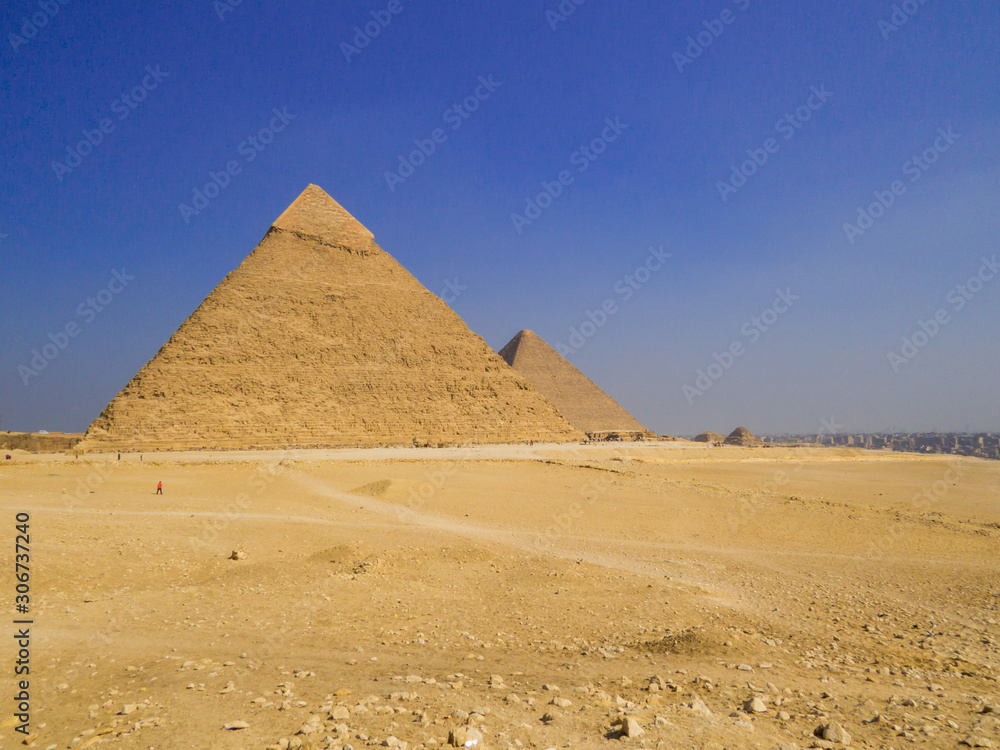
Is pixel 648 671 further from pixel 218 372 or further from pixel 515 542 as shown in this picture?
pixel 218 372

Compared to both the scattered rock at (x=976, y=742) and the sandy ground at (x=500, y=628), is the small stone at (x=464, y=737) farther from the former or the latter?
the scattered rock at (x=976, y=742)

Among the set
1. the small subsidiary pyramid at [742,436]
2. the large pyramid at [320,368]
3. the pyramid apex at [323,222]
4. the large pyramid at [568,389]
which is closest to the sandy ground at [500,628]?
the large pyramid at [320,368]

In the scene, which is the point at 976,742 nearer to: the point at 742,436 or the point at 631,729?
the point at 631,729

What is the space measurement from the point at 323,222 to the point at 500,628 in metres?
58.1

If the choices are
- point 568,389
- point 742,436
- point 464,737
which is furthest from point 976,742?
point 742,436

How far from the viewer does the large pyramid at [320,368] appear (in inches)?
1458

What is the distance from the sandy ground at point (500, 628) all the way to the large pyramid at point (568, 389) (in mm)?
59914

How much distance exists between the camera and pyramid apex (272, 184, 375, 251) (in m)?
55.4

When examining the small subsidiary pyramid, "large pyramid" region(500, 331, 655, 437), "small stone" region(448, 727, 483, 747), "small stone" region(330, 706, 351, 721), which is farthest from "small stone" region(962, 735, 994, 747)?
the small subsidiary pyramid

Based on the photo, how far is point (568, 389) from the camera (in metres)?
75.6

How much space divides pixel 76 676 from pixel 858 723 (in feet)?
15.7

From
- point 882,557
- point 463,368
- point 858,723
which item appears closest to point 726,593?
point 858,723

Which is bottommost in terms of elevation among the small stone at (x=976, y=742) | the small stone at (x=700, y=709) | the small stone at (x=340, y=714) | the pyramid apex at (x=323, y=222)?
the small stone at (x=976, y=742)

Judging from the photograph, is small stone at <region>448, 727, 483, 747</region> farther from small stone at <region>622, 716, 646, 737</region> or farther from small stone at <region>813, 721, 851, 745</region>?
small stone at <region>813, 721, 851, 745</region>
